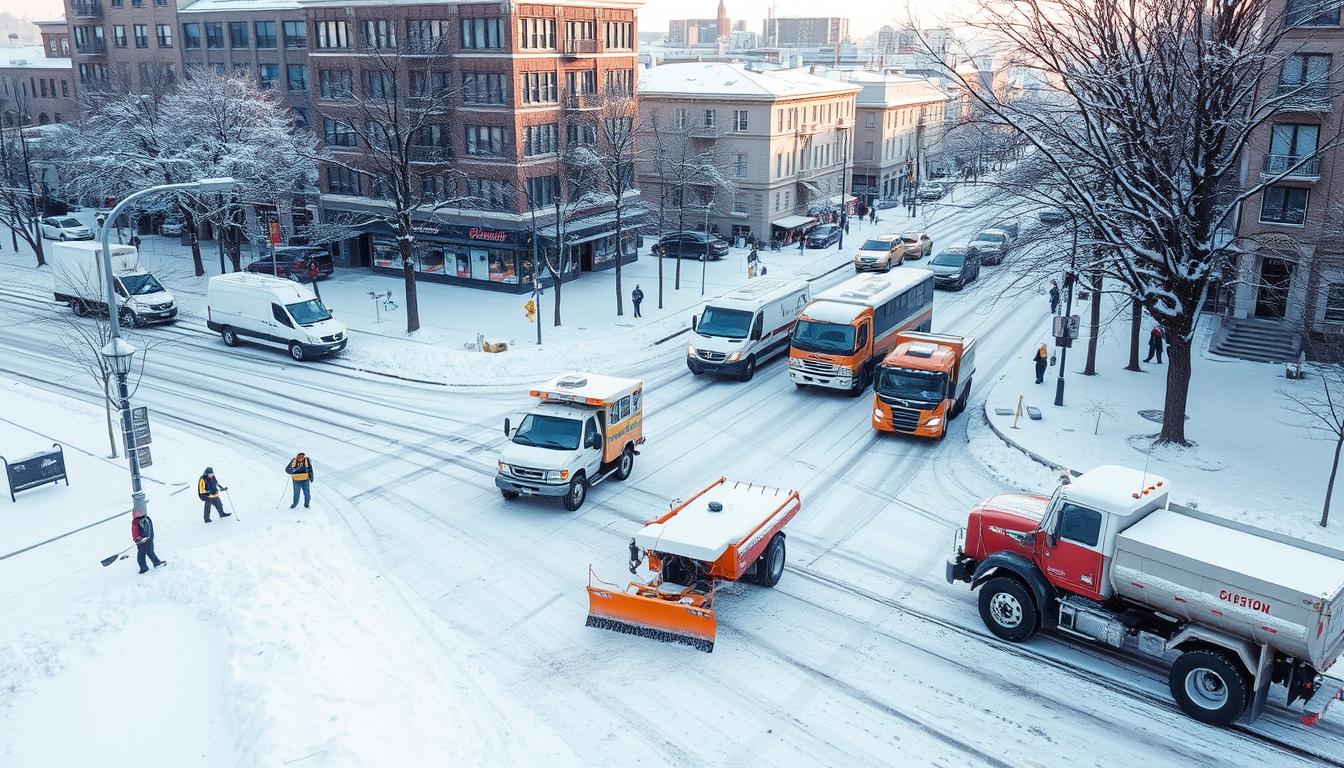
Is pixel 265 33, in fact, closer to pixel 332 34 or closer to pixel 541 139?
pixel 332 34

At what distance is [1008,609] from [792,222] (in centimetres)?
4794

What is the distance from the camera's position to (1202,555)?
1355 cm

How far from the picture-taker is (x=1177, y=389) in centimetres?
2375

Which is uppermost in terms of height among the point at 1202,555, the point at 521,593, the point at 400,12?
the point at 400,12

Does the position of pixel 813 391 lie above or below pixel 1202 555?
below

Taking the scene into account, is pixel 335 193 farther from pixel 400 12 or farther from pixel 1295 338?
pixel 1295 338

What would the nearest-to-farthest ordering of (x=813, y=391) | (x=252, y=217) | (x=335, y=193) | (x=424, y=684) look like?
(x=424, y=684) < (x=813, y=391) < (x=335, y=193) < (x=252, y=217)

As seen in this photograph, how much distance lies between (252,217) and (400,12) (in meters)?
17.9

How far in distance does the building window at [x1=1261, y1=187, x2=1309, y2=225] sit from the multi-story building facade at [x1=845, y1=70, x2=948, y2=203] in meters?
44.1

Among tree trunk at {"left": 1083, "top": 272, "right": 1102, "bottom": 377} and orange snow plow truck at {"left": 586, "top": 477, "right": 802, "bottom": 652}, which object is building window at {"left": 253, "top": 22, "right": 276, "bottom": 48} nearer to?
tree trunk at {"left": 1083, "top": 272, "right": 1102, "bottom": 377}

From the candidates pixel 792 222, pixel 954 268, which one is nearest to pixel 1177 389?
pixel 954 268

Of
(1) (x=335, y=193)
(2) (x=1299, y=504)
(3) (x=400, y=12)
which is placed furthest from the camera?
(1) (x=335, y=193)

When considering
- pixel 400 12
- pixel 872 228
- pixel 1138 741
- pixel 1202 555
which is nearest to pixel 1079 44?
pixel 1202 555

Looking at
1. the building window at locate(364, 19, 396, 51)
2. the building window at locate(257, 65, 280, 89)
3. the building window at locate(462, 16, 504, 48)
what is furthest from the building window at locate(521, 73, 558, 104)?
the building window at locate(257, 65, 280, 89)
